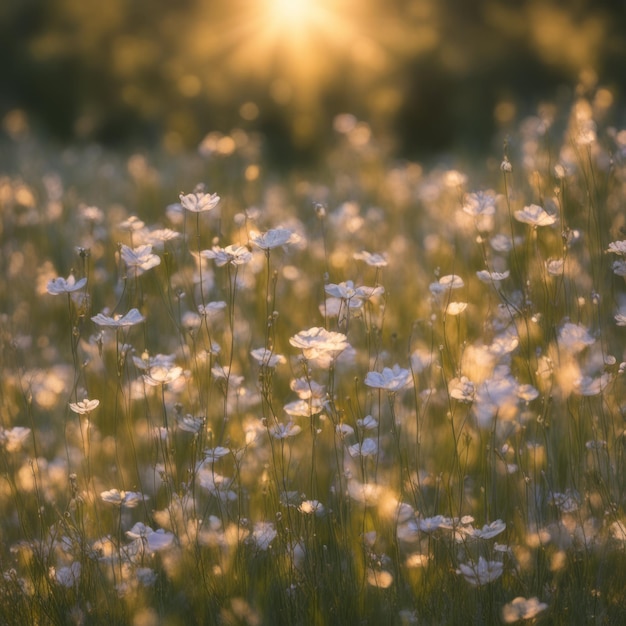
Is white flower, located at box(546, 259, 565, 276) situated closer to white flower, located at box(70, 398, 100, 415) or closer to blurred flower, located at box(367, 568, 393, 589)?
blurred flower, located at box(367, 568, 393, 589)

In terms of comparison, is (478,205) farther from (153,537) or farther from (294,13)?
(294,13)

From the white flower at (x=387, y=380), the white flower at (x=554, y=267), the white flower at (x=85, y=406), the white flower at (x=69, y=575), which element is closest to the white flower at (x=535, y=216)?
the white flower at (x=554, y=267)

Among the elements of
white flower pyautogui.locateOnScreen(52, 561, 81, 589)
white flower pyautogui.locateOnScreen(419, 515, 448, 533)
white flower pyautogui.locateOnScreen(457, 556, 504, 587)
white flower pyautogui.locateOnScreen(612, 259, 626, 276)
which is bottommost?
white flower pyautogui.locateOnScreen(457, 556, 504, 587)

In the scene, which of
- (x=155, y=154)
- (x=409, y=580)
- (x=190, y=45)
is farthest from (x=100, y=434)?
(x=190, y=45)

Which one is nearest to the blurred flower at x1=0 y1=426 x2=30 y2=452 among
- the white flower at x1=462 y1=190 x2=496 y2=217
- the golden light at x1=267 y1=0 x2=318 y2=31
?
the white flower at x1=462 y1=190 x2=496 y2=217

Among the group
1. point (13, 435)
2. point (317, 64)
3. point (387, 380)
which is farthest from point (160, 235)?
point (317, 64)
